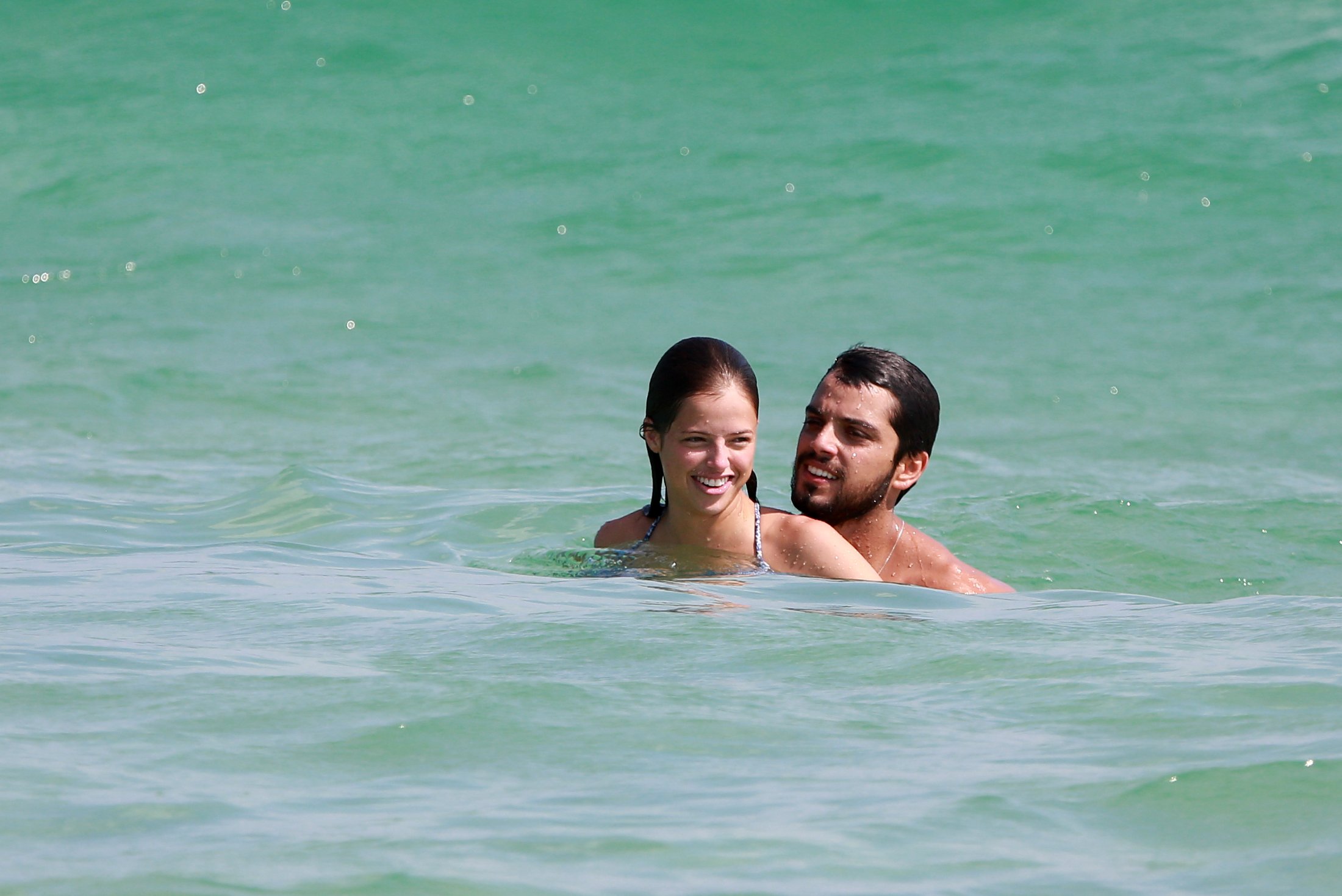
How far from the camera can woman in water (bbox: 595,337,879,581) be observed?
4.98 meters

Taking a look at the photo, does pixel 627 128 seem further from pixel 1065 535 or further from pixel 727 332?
pixel 1065 535

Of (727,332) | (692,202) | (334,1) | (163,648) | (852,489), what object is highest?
(334,1)

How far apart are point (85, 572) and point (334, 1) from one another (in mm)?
14268

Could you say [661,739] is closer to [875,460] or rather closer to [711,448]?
[711,448]

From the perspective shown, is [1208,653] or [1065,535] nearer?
[1208,653]

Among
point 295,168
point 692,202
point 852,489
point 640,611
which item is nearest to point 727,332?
point 692,202

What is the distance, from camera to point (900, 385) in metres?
5.46

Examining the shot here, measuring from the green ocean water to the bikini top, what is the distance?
31 centimetres

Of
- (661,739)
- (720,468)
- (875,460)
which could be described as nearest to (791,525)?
(720,468)

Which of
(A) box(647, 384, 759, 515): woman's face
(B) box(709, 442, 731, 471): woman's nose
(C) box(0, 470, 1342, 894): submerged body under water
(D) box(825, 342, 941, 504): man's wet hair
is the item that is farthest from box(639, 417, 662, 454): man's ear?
(D) box(825, 342, 941, 504): man's wet hair

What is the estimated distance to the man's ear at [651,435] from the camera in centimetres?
515

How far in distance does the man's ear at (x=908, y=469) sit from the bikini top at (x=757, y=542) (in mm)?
555

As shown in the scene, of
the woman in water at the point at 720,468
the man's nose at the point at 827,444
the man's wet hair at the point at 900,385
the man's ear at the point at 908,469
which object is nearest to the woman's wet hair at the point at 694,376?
the woman in water at the point at 720,468

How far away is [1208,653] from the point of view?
3910 millimetres
